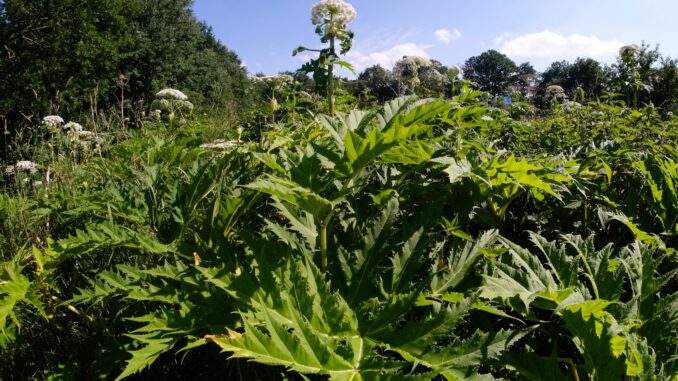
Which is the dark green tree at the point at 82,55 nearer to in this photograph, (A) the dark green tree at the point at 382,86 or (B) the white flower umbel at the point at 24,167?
(A) the dark green tree at the point at 382,86


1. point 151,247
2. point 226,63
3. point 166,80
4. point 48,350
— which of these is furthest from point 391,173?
point 226,63

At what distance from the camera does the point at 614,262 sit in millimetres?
1226

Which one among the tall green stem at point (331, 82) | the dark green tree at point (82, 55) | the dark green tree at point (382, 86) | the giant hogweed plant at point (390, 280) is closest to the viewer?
the giant hogweed plant at point (390, 280)

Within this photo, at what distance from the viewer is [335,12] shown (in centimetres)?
235

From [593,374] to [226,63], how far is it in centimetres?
3331

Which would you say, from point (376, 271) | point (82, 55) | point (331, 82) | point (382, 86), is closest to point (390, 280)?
point (376, 271)

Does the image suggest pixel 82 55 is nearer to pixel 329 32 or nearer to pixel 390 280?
pixel 329 32

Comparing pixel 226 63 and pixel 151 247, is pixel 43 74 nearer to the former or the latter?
pixel 226 63

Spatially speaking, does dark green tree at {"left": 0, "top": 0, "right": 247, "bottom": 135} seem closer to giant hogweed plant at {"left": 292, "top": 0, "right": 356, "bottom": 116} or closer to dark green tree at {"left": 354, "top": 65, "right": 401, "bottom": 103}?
dark green tree at {"left": 354, "top": 65, "right": 401, "bottom": 103}

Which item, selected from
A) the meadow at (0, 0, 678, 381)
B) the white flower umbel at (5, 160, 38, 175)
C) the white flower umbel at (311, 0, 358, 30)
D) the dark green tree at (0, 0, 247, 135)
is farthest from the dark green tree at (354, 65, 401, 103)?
the dark green tree at (0, 0, 247, 135)

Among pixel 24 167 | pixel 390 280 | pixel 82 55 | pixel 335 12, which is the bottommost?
pixel 390 280

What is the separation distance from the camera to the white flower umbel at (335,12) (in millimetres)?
2320

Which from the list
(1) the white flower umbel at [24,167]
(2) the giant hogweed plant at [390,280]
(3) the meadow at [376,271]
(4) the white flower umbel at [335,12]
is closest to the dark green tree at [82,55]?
(1) the white flower umbel at [24,167]

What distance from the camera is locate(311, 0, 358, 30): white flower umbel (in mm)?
2320
